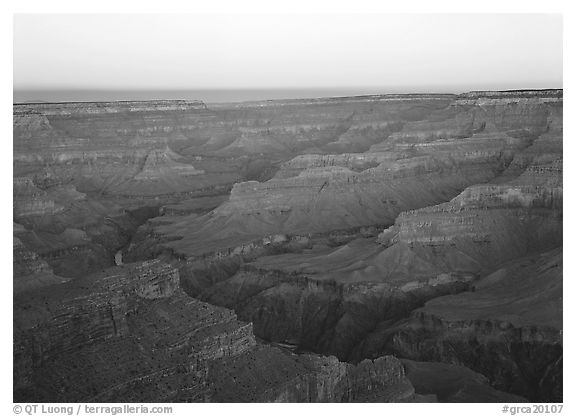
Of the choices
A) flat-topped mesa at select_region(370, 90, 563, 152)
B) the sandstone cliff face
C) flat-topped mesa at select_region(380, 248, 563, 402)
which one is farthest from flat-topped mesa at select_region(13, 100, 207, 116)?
flat-topped mesa at select_region(380, 248, 563, 402)

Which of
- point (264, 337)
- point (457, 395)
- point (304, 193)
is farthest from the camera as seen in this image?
point (304, 193)

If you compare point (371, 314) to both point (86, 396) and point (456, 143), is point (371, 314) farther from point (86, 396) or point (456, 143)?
point (456, 143)

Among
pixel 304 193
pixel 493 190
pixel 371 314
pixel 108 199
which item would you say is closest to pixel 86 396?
pixel 371 314

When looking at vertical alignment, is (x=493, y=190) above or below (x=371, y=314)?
above

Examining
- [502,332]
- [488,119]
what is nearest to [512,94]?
[488,119]

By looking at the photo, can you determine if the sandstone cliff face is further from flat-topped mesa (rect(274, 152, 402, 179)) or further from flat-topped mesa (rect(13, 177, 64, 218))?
flat-topped mesa (rect(274, 152, 402, 179))

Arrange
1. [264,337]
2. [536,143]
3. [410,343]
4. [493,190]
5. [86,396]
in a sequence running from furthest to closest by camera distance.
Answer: [536,143] < [493,190] < [264,337] < [410,343] < [86,396]

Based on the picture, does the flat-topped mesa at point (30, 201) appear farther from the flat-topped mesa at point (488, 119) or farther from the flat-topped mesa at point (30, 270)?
the flat-topped mesa at point (488, 119)

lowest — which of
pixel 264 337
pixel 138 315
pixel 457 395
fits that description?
pixel 264 337

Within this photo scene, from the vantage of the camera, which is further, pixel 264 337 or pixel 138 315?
pixel 264 337
